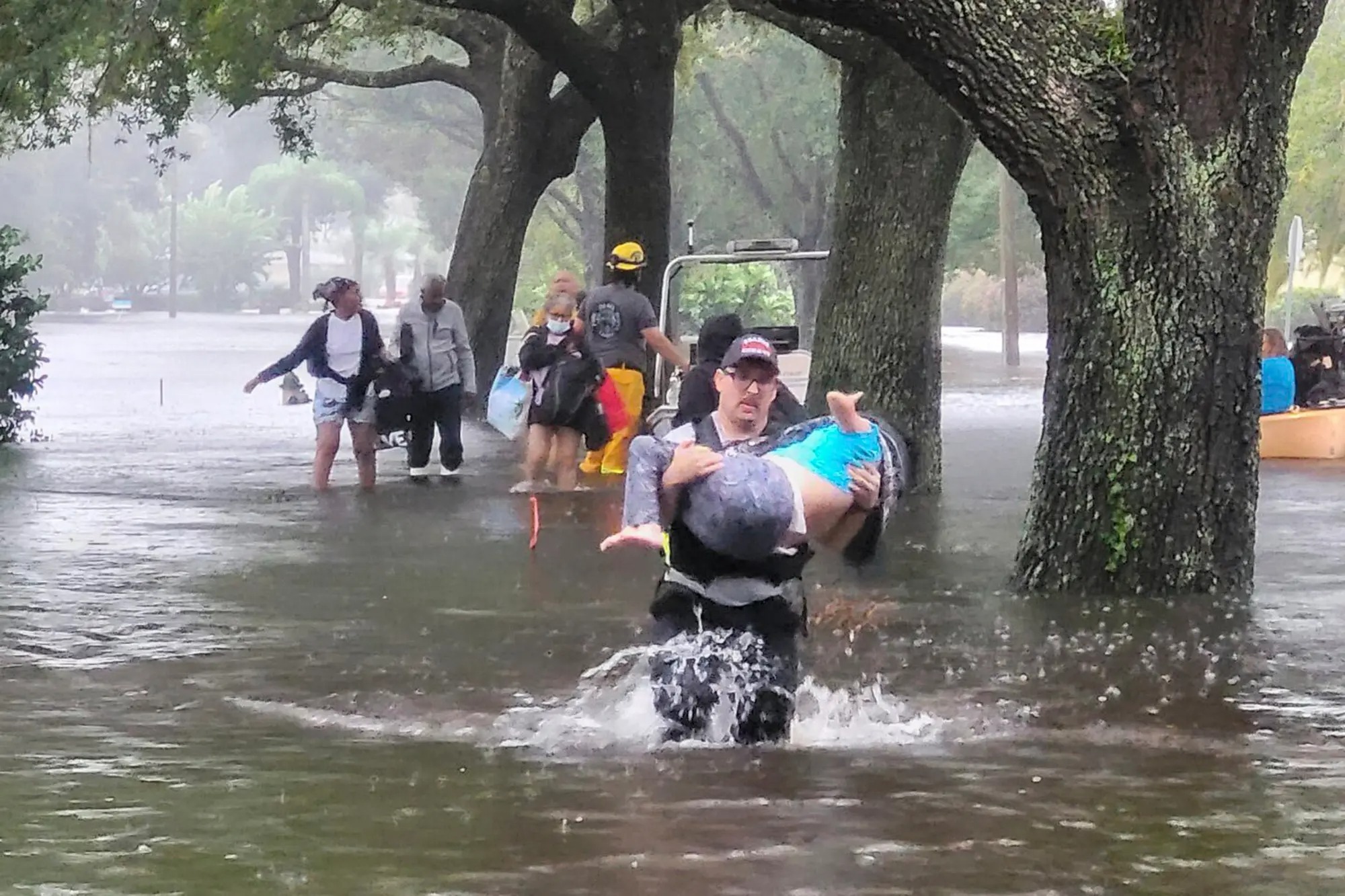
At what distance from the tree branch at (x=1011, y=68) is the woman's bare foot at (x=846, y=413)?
148 inches

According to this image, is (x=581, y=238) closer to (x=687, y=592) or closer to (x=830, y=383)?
(x=830, y=383)

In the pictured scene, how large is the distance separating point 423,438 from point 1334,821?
11.9 meters

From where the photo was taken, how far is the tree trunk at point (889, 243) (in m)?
14.9

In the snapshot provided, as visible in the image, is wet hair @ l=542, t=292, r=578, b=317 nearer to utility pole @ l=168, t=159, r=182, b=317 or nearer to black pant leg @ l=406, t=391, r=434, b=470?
black pant leg @ l=406, t=391, r=434, b=470

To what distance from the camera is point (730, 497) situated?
6.86 meters

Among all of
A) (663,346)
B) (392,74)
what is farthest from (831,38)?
(392,74)

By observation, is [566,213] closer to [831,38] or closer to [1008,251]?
[1008,251]

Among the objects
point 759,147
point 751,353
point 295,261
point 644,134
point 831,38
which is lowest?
point 751,353

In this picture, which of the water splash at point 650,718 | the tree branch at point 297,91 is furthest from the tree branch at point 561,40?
the water splash at point 650,718

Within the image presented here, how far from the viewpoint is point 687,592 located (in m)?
7.25

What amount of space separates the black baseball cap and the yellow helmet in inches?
386

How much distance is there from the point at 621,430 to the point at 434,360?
5.09ft

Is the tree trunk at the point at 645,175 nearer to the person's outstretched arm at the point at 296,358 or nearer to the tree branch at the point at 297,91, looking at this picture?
the person's outstretched arm at the point at 296,358

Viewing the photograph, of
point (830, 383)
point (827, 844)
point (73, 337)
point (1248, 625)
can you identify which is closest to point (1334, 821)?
point (827, 844)
